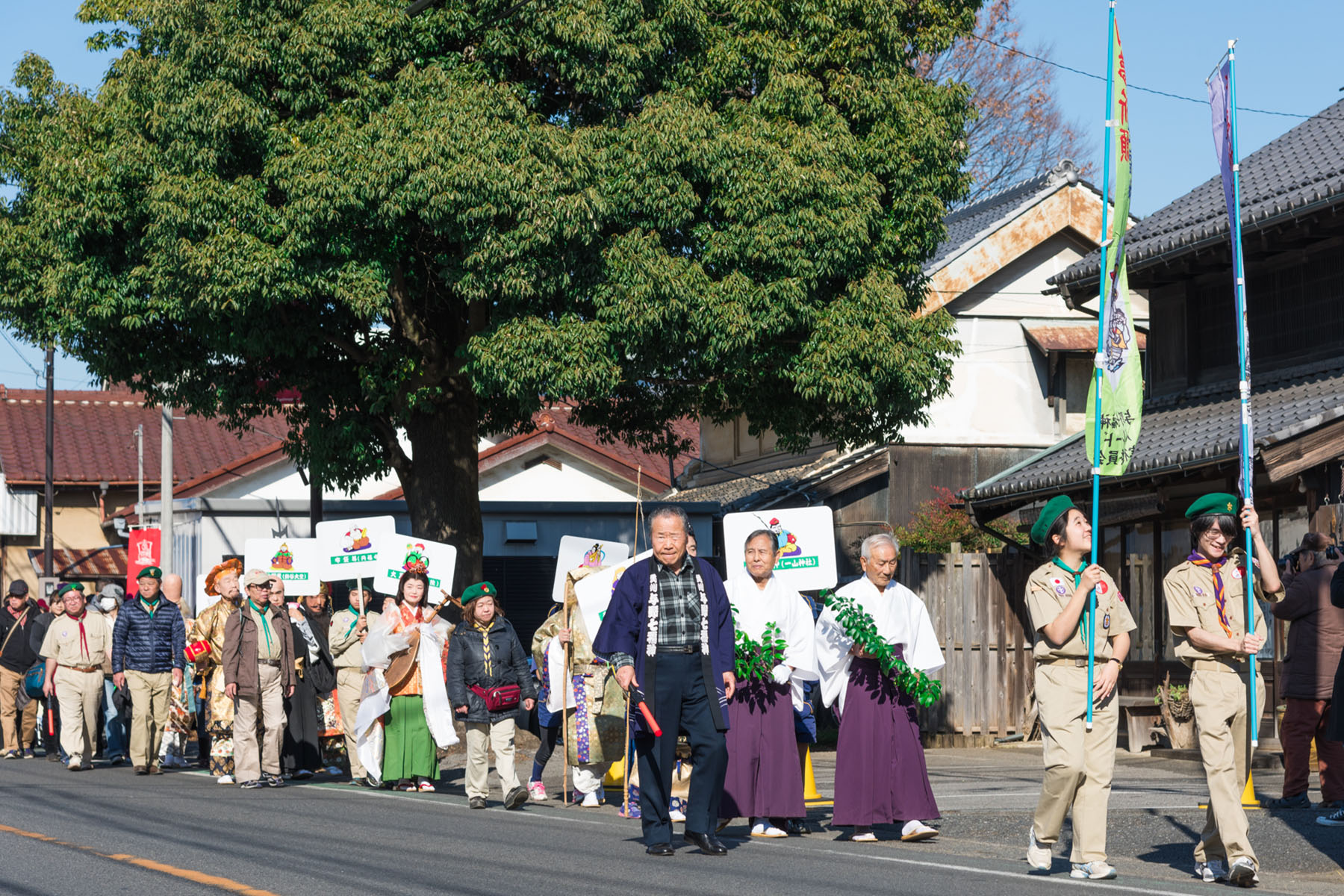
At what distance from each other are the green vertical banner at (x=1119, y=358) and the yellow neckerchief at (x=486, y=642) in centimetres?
572

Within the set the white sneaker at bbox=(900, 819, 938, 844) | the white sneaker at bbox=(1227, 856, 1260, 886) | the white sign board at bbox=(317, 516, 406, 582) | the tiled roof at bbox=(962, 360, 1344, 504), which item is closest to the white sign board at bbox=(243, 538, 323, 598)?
the white sign board at bbox=(317, 516, 406, 582)

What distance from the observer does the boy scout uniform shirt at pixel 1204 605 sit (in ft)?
27.7

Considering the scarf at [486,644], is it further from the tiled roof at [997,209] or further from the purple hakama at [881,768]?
the tiled roof at [997,209]

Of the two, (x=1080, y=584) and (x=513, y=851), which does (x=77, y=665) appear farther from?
(x=1080, y=584)

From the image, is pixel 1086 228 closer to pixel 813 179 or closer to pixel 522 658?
pixel 813 179

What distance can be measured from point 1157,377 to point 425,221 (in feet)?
31.2

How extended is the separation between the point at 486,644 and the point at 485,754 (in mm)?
870

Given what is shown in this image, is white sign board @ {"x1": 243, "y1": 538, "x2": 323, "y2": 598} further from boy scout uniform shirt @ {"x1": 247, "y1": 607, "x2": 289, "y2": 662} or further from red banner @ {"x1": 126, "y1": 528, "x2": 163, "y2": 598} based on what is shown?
red banner @ {"x1": 126, "y1": 528, "x2": 163, "y2": 598}

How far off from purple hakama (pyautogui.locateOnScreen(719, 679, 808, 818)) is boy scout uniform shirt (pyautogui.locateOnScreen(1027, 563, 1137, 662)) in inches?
97.8

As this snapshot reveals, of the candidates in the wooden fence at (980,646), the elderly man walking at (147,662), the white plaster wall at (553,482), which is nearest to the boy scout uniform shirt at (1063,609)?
the wooden fence at (980,646)

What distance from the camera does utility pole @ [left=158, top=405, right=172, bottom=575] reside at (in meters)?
28.2

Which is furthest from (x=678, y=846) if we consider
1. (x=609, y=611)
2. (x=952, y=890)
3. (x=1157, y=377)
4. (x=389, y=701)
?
(x=1157, y=377)

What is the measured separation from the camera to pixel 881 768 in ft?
32.0

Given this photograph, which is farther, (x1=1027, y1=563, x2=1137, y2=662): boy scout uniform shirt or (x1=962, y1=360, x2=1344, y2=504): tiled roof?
(x1=962, y1=360, x2=1344, y2=504): tiled roof
